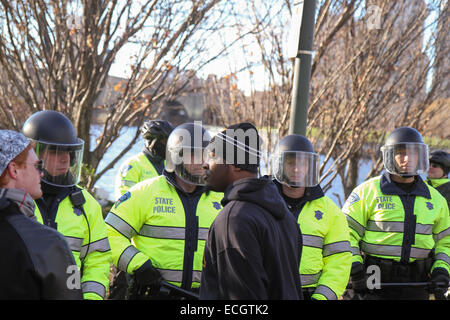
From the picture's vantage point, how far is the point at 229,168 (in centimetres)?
250

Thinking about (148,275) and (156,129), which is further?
(156,129)

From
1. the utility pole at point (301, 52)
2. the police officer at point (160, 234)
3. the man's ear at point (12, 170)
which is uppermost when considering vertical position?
the utility pole at point (301, 52)

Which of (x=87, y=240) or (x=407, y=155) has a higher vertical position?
(x=407, y=155)

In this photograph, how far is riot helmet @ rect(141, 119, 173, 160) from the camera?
591 centimetres

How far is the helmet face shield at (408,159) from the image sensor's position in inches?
180

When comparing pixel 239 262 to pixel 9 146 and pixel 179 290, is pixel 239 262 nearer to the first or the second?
pixel 9 146

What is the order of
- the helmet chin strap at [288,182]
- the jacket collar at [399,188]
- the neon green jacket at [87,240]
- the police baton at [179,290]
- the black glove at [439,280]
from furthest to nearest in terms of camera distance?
the jacket collar at [399,188]
the black glove at [439,280]
the helmet chin strap at [288,182]
the police baton at [179,290]
the neon green jacket at [87,240]

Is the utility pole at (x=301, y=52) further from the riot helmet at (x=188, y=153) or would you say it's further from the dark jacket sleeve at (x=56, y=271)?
the dark jacket sleeve at (x=56, y=271)

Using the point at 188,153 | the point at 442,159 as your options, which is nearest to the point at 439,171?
the point at 442,159

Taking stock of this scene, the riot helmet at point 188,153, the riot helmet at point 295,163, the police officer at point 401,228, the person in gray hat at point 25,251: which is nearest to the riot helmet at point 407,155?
the police officer at point 401,228

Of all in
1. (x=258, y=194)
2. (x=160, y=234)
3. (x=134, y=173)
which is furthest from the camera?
(x=134, y=173)

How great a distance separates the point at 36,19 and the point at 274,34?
3.00 metres

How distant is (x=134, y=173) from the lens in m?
5.79

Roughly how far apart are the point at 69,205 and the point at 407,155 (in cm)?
313
